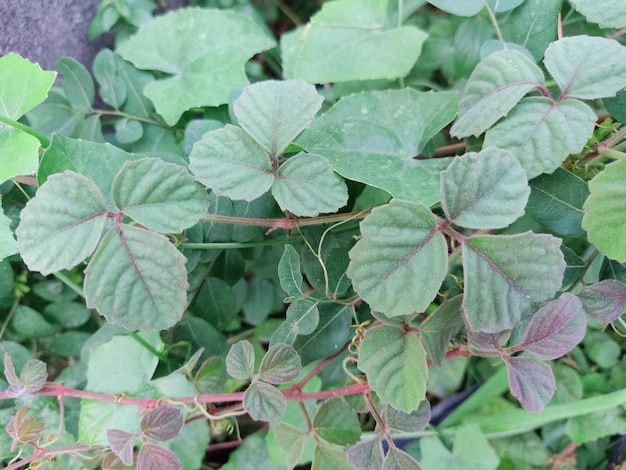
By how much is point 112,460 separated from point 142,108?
629 mm

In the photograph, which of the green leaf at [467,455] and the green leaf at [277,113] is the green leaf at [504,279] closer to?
the green leaf at [277,113]

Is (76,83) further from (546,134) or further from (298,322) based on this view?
(546,134)

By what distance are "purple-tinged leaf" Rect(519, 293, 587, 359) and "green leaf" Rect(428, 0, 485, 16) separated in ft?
1.51

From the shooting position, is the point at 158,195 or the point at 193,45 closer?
the point at 158,195

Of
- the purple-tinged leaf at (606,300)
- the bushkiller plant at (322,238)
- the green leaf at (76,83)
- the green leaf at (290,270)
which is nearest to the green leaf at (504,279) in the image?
the bushkiller plant at (322,238)

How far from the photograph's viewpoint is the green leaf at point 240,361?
65 cm

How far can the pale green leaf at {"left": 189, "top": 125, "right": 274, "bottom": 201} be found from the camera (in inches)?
23.6

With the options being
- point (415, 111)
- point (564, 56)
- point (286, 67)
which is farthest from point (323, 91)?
point (564, 56)

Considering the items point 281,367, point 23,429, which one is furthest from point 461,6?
point 23,429

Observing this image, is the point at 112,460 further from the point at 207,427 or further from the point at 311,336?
the point at 311,336

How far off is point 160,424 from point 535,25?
2.67 feet

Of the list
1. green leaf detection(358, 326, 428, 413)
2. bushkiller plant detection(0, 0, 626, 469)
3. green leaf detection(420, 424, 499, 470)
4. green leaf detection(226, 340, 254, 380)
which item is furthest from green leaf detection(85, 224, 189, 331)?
green leaf detection(420, 424, 499, 470)

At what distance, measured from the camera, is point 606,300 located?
632mm

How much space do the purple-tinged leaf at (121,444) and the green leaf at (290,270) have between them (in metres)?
0.27
